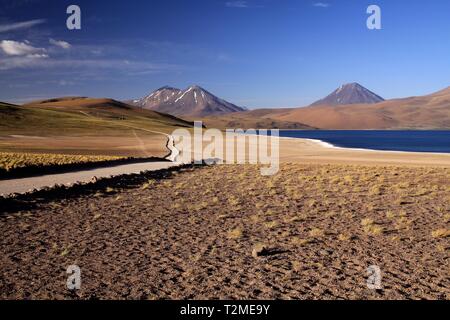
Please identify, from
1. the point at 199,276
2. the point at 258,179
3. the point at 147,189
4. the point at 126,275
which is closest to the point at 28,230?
the point at 126,275

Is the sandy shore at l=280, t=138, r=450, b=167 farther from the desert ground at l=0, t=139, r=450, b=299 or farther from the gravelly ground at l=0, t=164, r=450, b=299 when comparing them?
the gravelly ground at l=0, t=164, r=450, b=299

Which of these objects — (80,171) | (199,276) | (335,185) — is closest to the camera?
(199,276)

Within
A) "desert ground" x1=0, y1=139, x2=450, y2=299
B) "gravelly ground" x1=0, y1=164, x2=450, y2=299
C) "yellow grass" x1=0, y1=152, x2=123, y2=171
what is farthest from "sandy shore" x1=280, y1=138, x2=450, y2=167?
"gravelly ground" x1=0, y1=164, x2=450, y2=299

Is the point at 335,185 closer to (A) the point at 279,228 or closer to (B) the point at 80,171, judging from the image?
(A) the point at 279,228

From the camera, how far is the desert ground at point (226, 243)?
7754 millimetres

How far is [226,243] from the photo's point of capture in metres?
10.9

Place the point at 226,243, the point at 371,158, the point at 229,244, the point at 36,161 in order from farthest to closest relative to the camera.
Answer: the point at 371,158, the point at 36,161, the point at 226,243, the point at 229,244

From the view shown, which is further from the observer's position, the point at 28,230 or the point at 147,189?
the point at 147,189

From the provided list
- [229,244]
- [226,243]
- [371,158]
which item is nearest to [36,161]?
[226,243]

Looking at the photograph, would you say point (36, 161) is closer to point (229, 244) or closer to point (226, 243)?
point (226, 243)

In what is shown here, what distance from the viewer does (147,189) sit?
20719 millimetres

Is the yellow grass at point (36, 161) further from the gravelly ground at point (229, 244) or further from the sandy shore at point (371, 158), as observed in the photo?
the sandy shore at point (371, 158)
